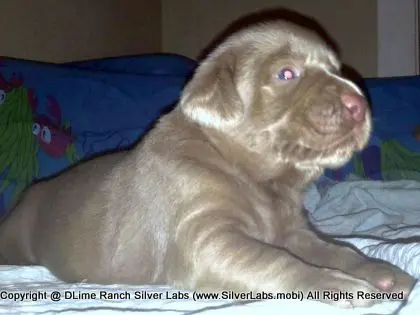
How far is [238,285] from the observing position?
1481mm

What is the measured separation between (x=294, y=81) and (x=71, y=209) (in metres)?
0.75

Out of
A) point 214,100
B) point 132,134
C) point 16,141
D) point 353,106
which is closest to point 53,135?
point 16,141

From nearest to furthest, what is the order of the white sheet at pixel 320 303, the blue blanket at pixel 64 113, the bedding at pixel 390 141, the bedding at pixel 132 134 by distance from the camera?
the white sheet at pixel 320 303, the bedding at pixel 132 134, the blue blanket at pixel 64 113, the bedding at pixel 390 141

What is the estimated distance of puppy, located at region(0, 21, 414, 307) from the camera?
157 cm

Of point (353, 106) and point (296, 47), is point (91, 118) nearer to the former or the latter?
point (296, 47)

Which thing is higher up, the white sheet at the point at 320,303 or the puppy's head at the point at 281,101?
the puppy's head at the point at 281,101

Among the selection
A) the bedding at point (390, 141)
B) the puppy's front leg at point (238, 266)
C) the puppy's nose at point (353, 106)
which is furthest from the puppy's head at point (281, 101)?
the bedding at point (390, 141)

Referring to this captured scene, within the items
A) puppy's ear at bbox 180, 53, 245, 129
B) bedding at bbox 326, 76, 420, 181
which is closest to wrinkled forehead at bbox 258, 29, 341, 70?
puppy's ear at bbox 180, 53, 245, 129

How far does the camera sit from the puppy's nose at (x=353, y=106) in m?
1.67

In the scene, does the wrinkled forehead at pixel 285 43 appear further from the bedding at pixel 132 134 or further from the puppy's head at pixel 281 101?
the bedding at pixel 132 134

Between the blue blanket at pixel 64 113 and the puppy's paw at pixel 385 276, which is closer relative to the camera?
the puppy's paw at pixel 385 276

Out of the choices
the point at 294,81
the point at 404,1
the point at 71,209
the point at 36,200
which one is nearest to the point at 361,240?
the point at 294,81

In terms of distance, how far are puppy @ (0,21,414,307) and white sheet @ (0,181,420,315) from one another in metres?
0.08

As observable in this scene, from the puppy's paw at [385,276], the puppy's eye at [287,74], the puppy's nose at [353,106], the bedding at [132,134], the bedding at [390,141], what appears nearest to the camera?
the puppy's paw at [385,276]
